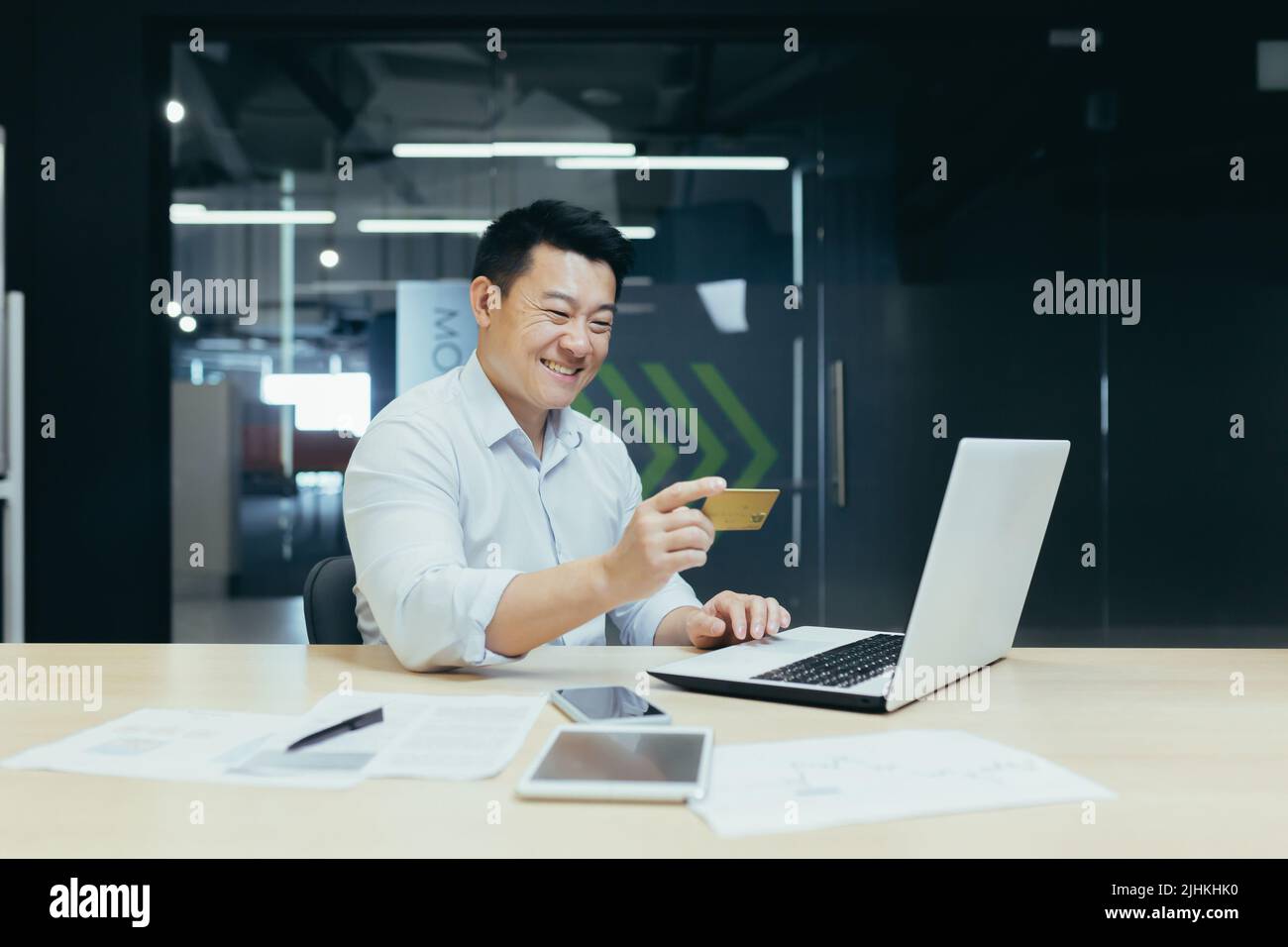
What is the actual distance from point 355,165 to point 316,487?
4.28 ft

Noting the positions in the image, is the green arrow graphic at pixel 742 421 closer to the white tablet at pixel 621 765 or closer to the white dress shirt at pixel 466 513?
the white dress shirt at pixel 466 513

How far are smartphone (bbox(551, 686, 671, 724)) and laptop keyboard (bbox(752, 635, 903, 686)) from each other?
177 millimetres

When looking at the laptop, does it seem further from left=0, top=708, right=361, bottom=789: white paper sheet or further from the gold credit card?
left=0, top=708, right=361, bottom=789: white paper sheet

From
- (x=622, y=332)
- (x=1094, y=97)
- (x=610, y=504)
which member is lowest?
(x=610, y=504)

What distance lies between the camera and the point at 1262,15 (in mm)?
3963

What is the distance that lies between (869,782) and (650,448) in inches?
126

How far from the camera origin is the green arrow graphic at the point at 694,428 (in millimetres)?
4035

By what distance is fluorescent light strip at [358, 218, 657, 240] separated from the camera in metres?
3.95

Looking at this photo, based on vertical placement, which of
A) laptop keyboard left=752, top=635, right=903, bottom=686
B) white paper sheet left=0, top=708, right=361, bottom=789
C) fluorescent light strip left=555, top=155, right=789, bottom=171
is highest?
fluorescent light strip left=555, top=155, right=789, bottom=171

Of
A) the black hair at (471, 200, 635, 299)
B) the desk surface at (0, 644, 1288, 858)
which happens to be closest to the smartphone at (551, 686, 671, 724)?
the desk surface at (0, 644, 1288, 858)

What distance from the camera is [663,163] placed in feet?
13.1

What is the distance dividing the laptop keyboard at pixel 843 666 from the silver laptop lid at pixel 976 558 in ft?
0.25
